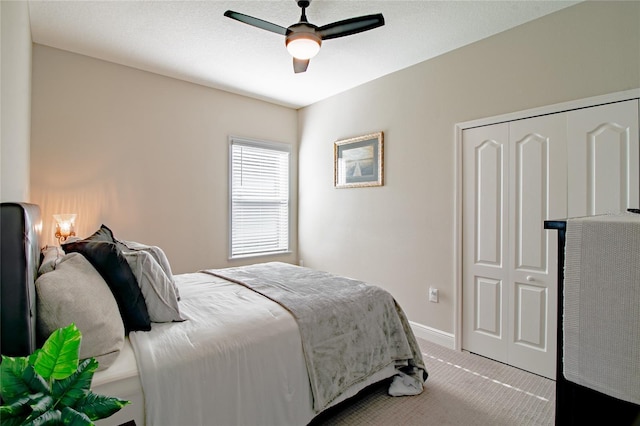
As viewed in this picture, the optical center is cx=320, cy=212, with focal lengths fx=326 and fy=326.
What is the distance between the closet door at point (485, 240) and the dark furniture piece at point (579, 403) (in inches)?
88.0

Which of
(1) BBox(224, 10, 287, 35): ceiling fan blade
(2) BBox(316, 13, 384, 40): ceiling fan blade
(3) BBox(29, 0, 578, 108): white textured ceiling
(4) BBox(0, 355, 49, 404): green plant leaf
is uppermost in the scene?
(3) BBox(29, 0, 578, 108): white textured ceiling

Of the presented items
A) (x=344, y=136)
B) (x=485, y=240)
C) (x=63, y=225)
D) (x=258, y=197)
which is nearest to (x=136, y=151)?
(x=63, y=225)

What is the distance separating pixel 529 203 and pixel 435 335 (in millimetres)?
1513

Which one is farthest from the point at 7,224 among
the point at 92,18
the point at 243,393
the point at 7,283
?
the point at 92,18

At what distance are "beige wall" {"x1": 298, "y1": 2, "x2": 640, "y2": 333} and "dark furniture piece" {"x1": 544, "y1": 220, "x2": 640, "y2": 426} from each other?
2.31 meters

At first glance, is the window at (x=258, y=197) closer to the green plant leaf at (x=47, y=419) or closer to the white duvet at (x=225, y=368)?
the white duvet at (x=225, y=368)

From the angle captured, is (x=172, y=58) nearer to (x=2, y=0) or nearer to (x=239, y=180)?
(x=239, y=180)

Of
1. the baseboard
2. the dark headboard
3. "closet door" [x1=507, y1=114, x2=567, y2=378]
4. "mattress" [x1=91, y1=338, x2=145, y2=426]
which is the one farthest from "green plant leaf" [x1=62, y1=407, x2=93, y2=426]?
the baseboard

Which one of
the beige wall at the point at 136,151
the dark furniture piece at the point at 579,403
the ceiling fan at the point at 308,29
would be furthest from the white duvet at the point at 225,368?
the beige wall at the point at 136,151

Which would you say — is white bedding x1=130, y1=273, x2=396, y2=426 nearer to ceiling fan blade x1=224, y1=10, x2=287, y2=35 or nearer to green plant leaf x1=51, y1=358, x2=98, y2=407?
green plant leaf x1=51, y1=358, x2=98, y2=407

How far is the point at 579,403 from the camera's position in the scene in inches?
28.2

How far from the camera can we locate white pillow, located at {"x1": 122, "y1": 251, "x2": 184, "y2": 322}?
65.5 inches

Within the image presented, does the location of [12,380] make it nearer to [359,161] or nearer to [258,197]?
[359,161]

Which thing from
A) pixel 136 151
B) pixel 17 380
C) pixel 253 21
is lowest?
pixel 17 380
